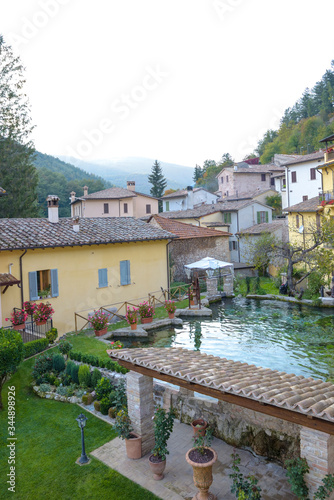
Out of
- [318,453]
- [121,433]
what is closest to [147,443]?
[121,433]

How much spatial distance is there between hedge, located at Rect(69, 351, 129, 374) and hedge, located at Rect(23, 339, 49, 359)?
59.5 inches

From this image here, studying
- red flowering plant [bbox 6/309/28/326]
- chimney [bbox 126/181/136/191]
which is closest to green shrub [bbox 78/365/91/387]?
red flowering plant [bbox 6/309/28/326]

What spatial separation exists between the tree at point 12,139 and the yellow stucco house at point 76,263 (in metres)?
12.9

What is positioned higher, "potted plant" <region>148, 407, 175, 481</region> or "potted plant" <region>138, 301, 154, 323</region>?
"potted plant" <region>138, 301, 154, 323</region>

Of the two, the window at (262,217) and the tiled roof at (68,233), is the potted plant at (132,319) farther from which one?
the window at (262,217)

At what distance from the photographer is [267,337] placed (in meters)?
15.6

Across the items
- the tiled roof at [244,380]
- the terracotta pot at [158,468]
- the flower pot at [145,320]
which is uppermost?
the tiled roof at [244,380]

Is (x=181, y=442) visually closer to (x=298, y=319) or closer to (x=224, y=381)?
(x=224, y=381)

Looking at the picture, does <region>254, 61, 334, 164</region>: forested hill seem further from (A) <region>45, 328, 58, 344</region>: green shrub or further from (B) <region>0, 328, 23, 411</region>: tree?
(B) <region>0, 328, 23, 411</region>: tree

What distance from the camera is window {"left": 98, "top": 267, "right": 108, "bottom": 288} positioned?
17953 mm

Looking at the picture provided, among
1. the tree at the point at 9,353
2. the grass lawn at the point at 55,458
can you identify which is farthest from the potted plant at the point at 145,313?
the tree at the point at 9,353

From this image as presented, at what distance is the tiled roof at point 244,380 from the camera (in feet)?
15.7

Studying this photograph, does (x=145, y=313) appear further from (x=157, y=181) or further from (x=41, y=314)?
(x=157, y=181)

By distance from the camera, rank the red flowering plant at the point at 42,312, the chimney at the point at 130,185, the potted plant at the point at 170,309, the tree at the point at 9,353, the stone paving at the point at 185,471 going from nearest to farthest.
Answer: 1. the stone paving at the point at 185,471
2. the tree at the point at 9,353
3. the red flowering plant at the point at 42,312
4. the potted plant at the point at 170,309
5. the chimney at the point at 130,185
